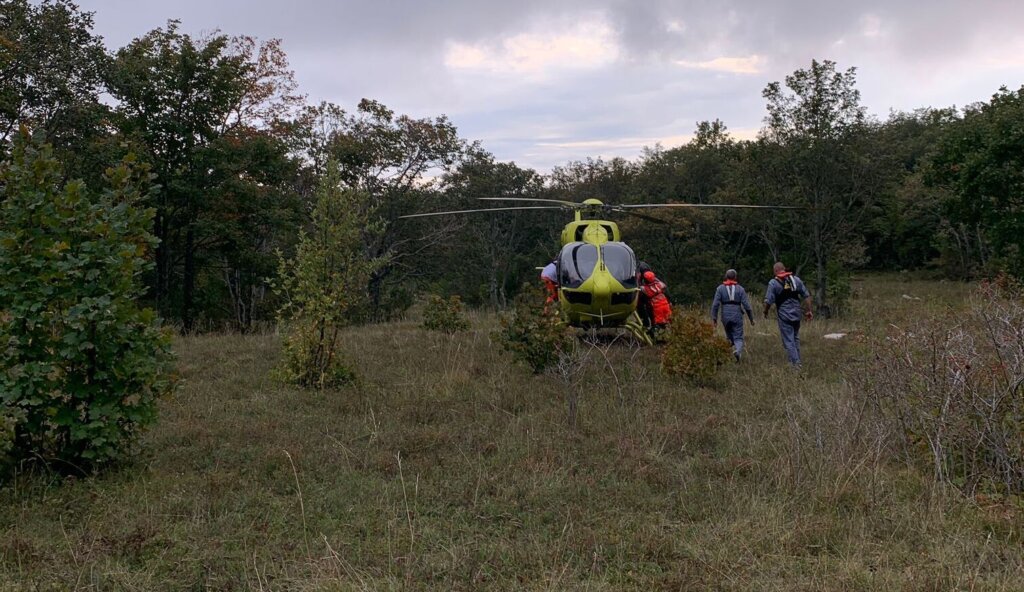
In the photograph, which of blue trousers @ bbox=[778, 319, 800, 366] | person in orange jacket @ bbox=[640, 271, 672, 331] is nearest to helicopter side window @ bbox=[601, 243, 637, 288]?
person in orange jacket @ bbox=[640, 271, 672, 331]

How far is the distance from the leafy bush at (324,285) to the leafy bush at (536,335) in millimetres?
2227

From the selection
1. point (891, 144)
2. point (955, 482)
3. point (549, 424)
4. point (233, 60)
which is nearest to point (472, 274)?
point (233, 60)

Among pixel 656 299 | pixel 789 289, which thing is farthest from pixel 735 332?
pixel 656 299

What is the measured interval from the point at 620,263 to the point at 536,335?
94.5 inches

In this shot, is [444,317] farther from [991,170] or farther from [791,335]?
[991,170]

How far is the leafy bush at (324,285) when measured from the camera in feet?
26.8

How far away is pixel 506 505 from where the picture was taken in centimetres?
461

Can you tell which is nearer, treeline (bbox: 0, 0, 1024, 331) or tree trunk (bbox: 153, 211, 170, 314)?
treeline (bbox: 0, 0, 1024, 331)

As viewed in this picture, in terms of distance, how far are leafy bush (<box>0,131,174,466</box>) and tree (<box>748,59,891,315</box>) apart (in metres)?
19.1

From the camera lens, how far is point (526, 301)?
9523 mm

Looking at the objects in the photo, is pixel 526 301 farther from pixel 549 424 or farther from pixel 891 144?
pixel 891 144

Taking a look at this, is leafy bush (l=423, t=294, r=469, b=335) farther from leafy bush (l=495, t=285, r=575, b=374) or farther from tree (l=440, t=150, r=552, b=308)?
tree (l=440, t=150, r=552, b=308)

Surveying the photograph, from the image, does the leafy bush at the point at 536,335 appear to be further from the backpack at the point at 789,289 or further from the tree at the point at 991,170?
the tree at the point at 991,170

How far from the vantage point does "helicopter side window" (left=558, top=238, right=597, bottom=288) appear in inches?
410
